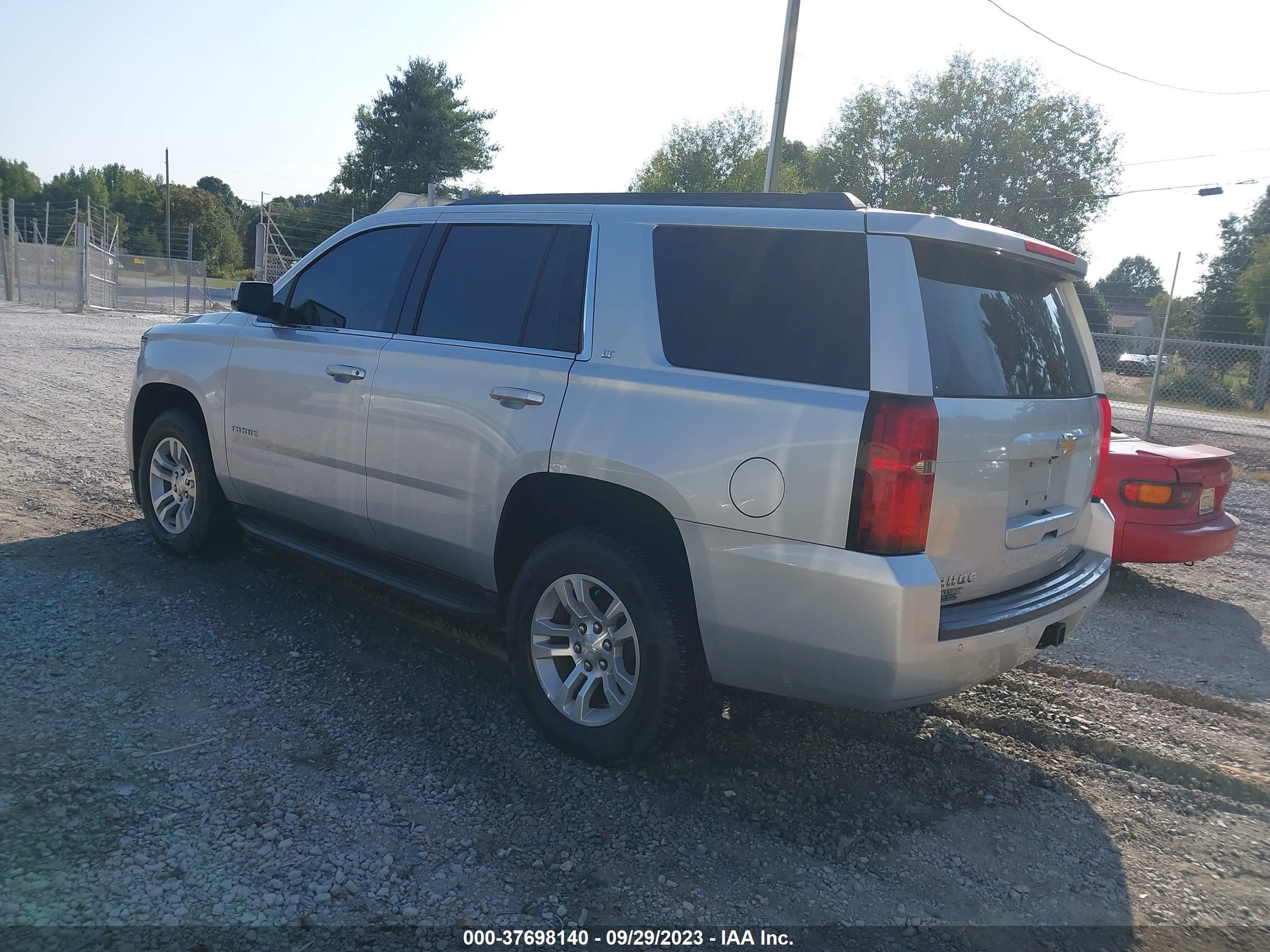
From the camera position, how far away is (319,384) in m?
4.70

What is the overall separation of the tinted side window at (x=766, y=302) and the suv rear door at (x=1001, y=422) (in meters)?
0.24

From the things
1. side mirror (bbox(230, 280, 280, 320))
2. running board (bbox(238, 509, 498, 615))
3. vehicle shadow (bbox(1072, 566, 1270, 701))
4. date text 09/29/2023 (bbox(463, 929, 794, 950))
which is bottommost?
date text 09/29/2023 (bbox(463, 929, 794, 950))

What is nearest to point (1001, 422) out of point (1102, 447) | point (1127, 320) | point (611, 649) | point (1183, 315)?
point (1102, 447)

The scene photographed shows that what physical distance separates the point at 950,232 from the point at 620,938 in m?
2.40

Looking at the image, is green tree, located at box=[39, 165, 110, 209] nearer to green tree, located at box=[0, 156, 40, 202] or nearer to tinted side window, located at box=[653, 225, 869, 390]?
green tree, located at box=[0, 156, 40, 202]

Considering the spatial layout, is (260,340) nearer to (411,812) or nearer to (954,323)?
(411,812)

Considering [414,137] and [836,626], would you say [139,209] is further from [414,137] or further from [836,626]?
[836,626]

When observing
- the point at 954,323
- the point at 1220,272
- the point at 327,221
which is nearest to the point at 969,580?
the point at 954,323

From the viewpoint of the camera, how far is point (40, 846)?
Answer: 113 inches

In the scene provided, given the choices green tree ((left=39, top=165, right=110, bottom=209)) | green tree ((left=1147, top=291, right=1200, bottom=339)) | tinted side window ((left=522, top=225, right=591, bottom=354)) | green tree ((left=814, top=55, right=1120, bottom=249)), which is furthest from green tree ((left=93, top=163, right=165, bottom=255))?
tinted side window ((left=522, top=225, right=591, bottom=354))

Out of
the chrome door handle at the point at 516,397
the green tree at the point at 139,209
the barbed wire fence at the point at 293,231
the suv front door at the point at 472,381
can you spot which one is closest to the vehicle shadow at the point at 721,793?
the suv front door at the point at 472,381

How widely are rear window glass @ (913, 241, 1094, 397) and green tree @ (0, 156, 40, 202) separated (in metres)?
102

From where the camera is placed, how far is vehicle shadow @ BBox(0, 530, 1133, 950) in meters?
2.94

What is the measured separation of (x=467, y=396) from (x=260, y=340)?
174cm
